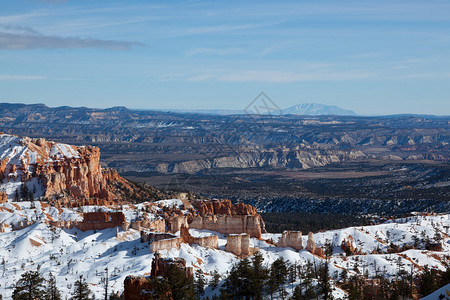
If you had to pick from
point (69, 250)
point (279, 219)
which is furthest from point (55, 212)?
point (279, 219)

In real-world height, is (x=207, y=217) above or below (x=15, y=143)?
below

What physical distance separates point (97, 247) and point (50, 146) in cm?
7381

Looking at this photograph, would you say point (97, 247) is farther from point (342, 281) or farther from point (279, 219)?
point (279, 219)

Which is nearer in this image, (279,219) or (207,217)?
(207,217)

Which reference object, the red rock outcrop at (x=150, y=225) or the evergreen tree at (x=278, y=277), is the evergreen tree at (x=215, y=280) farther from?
the red rock outcrop at (x=150, y=225)

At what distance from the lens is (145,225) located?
116812 millimetres

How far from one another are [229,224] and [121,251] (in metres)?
22.6

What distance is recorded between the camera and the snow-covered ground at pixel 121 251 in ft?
316

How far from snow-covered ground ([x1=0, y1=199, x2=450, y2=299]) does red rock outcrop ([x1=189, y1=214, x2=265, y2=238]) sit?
1.82 metres

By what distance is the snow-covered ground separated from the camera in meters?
96.2

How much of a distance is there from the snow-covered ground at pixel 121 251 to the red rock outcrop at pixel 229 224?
1.82 meters

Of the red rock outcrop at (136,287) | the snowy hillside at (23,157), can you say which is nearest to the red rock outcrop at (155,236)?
the red rock outcrop at (136,287)

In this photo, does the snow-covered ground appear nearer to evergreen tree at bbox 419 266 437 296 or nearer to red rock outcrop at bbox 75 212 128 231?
red rock outcrop at bbox 75 212 128 231

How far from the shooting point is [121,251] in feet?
344
